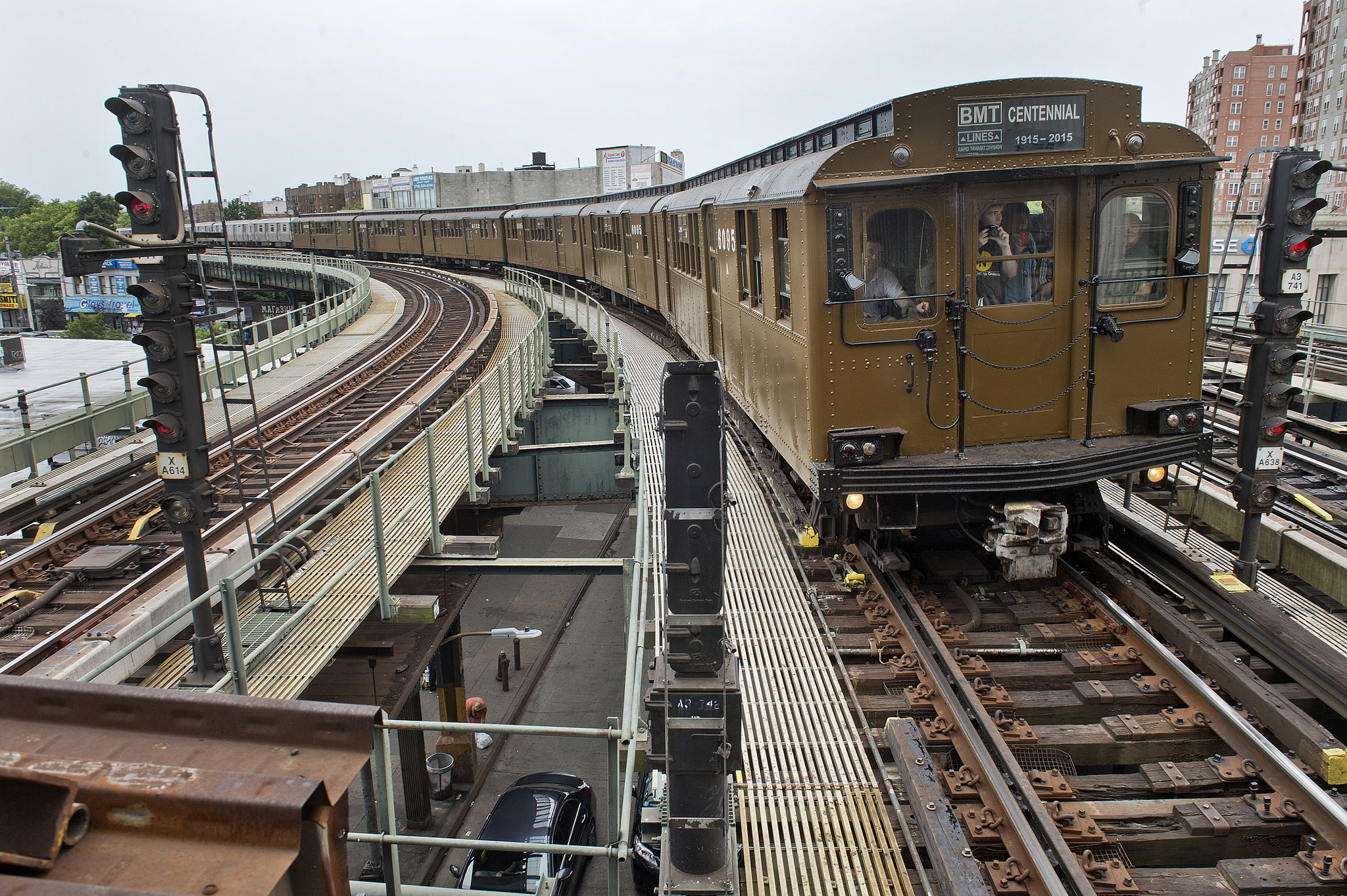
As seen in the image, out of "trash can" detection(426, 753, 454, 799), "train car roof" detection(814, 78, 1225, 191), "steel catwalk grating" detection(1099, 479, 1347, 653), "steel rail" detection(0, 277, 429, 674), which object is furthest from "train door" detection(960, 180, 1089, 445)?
"trash can" detection(426, 753, 454, 799)

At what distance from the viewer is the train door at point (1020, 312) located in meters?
6.84

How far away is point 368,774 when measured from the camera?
25.7 ft

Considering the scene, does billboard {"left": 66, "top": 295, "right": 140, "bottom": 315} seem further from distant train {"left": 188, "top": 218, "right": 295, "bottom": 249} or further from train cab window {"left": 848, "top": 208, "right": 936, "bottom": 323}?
train cab window {"left": 848, "top": 208, "right": 936, "bottom": 323}

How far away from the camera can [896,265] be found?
6867 millimetres

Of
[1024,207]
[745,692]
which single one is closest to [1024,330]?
[1024,207]

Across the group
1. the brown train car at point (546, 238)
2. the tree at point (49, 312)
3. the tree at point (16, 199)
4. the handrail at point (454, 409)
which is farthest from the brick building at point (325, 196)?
the handrail at point (454, 409)

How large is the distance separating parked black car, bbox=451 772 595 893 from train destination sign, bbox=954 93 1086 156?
950 centimetres

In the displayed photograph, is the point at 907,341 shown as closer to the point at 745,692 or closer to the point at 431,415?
the point at 745,692

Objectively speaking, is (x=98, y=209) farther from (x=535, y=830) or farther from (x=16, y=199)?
(x=535, y=830)

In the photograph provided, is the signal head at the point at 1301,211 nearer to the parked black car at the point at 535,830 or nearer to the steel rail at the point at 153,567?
the steel rail at the point at 153,567

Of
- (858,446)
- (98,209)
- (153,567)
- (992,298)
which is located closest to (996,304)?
(992,298)

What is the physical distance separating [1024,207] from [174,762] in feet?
21.6

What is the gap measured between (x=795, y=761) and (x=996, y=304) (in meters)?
3.95

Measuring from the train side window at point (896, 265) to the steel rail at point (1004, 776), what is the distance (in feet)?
7.49
